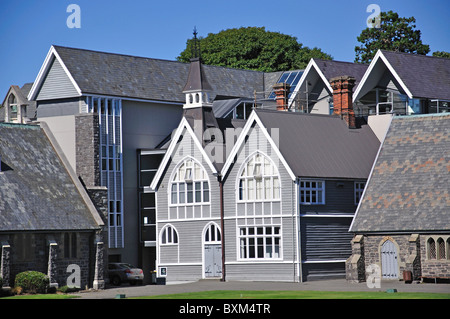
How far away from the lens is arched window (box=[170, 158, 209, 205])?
206ft

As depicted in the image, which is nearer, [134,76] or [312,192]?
[312,192]

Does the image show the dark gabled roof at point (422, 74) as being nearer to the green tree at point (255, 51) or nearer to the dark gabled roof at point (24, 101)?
the dark gabled roof at point (24, 101)

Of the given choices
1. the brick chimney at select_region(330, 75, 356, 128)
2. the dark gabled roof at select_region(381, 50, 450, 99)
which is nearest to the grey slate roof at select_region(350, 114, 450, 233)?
the brick chimney at select_region(330, 75, 356, 128)

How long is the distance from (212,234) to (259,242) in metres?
3.51

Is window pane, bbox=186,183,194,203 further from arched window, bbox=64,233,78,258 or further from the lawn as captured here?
the lawn

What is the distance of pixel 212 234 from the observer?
6247 centimetres

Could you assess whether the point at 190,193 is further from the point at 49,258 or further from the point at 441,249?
the point at 441,249

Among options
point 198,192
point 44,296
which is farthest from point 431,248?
point 44,296

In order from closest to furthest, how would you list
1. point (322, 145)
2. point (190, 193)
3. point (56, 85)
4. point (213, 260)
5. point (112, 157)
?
point (322, 145)
point (213, 260)
point (190, 193)
point (112, 157)
point (56, 85)

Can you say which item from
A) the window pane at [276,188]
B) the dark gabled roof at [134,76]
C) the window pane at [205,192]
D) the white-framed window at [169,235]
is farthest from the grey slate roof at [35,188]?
the dark gabled roof at [134,76]
